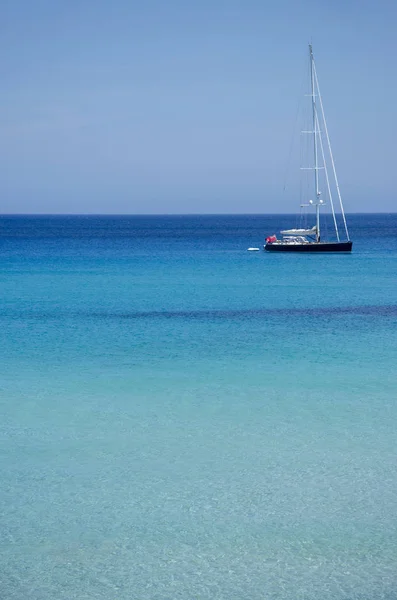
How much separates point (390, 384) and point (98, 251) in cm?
4966

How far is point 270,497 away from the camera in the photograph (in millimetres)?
9797

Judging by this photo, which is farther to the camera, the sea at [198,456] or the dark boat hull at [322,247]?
the dark boat hull at [322,247]

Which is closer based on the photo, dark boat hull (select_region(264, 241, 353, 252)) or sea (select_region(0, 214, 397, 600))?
sea (select_region(0, 214, 397, 600))

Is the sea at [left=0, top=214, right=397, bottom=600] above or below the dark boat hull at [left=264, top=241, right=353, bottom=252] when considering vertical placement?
below

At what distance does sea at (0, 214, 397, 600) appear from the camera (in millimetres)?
7906

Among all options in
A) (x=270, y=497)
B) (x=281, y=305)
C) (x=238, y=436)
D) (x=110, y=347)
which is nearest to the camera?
(x=270, y=497)

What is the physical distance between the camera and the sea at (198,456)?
25.9 ft

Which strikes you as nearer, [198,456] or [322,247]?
[198,456]

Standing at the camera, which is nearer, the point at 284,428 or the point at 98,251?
the point at 284,428

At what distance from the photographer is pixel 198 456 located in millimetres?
11383

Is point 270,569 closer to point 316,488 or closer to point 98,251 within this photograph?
point 316,488

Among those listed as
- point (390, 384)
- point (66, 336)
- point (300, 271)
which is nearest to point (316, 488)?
point (390, 384)

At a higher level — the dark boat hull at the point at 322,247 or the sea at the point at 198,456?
the dark boat hull at the point at 322,247

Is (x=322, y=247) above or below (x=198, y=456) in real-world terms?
above
